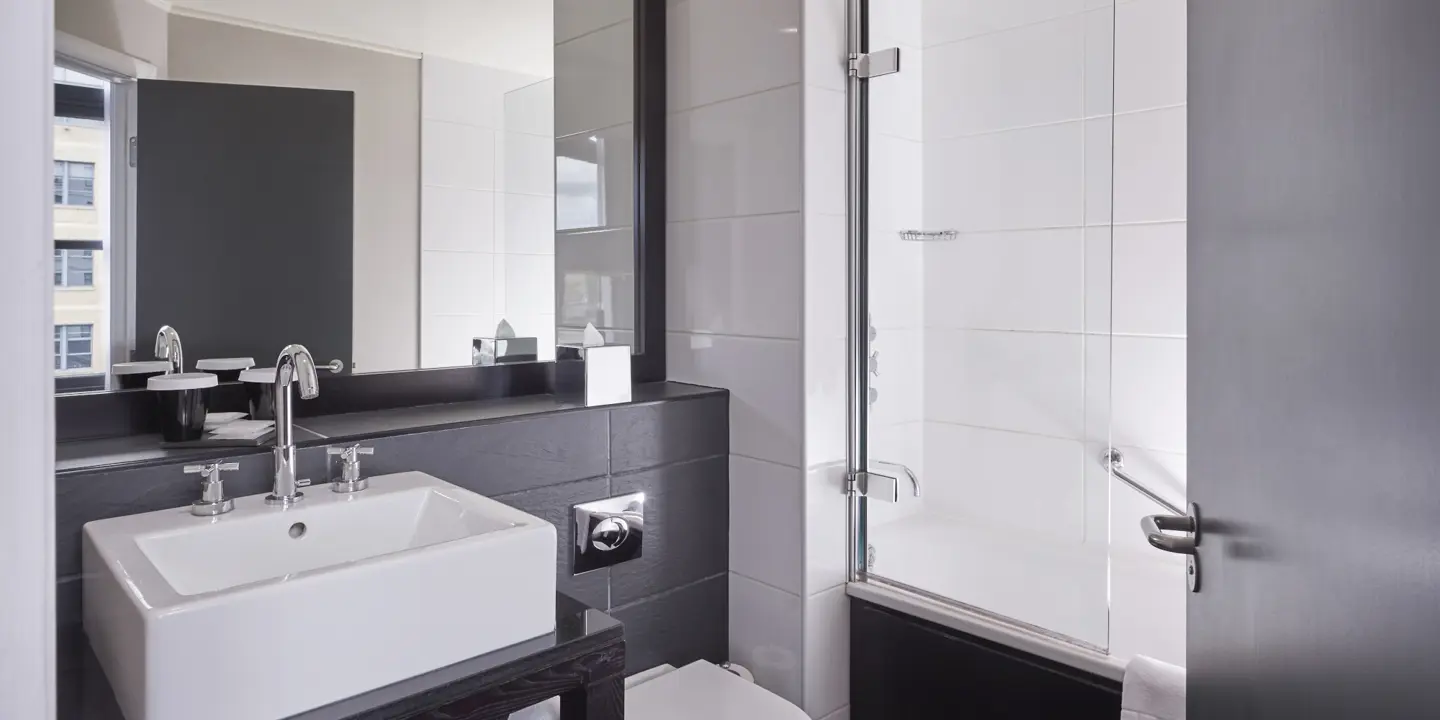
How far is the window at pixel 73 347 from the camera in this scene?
1315mm

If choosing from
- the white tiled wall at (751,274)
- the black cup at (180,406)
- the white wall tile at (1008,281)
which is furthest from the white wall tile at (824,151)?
the black cup at (180,406)

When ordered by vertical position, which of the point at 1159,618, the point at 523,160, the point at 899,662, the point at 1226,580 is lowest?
the point at 899,662

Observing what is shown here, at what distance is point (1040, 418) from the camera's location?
1.70m

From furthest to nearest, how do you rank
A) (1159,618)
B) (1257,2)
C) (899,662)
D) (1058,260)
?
(899,662)
(1058,260)
(1159,618)
(1257,2)

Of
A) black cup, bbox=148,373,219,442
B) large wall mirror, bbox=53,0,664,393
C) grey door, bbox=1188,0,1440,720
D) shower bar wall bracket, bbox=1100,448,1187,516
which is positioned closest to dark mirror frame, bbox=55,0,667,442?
large wall mirror, bbox=53,0,664,393

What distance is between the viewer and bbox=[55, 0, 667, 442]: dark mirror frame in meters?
1.38

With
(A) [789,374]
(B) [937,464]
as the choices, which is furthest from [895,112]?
(B) [937,464]

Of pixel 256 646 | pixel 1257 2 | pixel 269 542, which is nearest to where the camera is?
pixel 1257 2

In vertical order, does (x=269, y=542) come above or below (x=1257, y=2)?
below

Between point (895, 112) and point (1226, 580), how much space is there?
1.39 metres

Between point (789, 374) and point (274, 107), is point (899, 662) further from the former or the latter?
point (274, 107)

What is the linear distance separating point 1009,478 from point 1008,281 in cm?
42

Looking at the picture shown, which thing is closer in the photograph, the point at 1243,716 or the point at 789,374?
the point at 1243,716

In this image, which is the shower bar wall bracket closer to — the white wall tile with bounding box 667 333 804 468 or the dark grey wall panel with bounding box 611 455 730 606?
the white wall tile with bounding box 667 333 804 468
